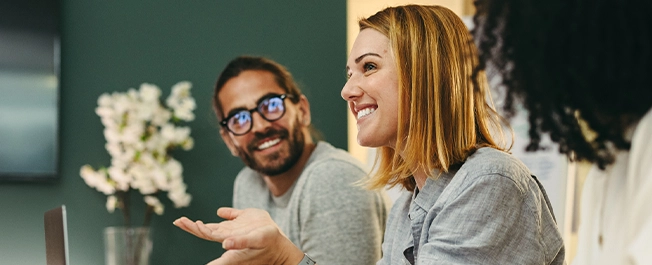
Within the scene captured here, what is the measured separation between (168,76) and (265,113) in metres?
0.82

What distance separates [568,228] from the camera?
2.61 metres

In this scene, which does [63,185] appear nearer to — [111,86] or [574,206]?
[111,86]

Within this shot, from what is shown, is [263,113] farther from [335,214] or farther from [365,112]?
[365,112]

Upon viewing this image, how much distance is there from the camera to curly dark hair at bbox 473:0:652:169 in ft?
2.25

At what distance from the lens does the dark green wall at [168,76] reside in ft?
9.09

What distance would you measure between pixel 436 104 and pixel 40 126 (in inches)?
75.6

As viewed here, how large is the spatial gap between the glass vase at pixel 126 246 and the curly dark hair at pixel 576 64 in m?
2.02

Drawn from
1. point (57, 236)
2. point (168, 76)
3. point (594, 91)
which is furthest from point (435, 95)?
point (168, 76)

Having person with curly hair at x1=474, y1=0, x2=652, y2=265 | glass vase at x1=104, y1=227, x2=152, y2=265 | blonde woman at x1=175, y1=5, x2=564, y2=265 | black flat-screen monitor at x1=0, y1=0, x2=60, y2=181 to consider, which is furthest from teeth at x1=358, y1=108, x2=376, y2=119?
black flat-screen monitor at x1=0, y1=0, x2=60, y2=181

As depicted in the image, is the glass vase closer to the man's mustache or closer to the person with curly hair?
the man's mustache

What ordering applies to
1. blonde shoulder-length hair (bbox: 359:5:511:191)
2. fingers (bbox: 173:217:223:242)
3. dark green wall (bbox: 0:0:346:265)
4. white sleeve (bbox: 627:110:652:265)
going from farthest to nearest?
dark green wall (bbox: 0:0:346:265)
fingers (bbox: 173:217:223:242)
blonde shoulder-length hair (bbox: 359:5:511:191)
white sleeve (bbox: 627:110:652:265)

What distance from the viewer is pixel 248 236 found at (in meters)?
1.51

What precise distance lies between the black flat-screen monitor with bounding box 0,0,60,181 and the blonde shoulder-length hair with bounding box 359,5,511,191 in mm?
1789

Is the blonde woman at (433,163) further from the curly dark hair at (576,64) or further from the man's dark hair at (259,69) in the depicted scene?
the man's dark hair at (259,69)
